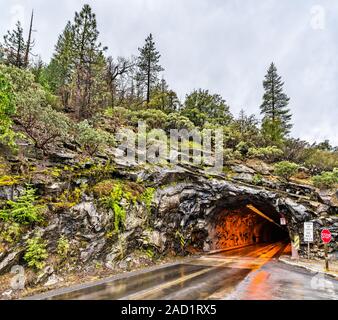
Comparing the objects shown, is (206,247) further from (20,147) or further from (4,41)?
(4,41)

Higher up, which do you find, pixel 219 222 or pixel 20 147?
pixel 20 147

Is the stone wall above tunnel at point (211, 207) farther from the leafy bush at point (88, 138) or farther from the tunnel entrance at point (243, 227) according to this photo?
the leafy bush at point (88, 138)

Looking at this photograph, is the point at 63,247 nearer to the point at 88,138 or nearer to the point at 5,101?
the point at 5,101

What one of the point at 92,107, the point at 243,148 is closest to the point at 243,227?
the point at 243,148

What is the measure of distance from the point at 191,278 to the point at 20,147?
39.3 ft

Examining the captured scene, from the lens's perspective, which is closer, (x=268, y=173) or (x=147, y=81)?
(x=268, y=173)

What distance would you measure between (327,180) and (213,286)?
49.8ft

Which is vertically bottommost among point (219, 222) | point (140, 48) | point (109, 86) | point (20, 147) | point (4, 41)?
point (219, 222)

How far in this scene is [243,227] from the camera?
3353 cm

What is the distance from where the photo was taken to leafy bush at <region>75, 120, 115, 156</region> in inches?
653

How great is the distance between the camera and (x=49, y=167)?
1453 cm
